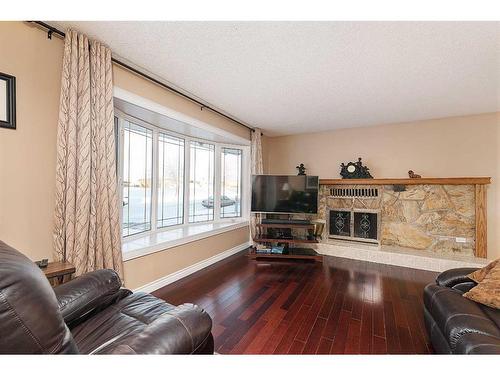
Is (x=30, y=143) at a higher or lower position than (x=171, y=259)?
higher

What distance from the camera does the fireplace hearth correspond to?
12.5 ft

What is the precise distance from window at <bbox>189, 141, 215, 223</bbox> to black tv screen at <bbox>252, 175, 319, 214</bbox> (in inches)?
33.0

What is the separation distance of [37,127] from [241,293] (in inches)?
91.1

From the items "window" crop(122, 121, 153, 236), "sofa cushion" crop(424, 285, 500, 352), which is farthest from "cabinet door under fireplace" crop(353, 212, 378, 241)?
"window" crop(122, 121, 153, 236)

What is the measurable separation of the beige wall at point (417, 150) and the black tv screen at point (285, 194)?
0.83 m

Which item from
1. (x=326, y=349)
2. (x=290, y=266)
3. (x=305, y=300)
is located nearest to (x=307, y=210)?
(x=290, y=266)

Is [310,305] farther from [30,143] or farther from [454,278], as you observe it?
[30,143]

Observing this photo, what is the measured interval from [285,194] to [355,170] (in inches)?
52.4

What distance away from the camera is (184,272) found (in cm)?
285

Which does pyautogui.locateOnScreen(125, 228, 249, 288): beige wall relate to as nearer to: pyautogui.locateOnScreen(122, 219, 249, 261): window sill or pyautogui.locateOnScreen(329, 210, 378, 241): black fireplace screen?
pyautogui.locateOnScreen(122, 219, 249, 261): window sill

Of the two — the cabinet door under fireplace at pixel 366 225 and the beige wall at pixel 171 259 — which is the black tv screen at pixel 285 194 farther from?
the cabinet door under fireplace at pixel 366 225

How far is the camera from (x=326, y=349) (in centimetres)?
158

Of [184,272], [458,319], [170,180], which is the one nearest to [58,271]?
[184,272]

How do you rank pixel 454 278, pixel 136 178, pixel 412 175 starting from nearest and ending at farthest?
pixel 454 278 → pixel 136 178 → pixel 412 175
